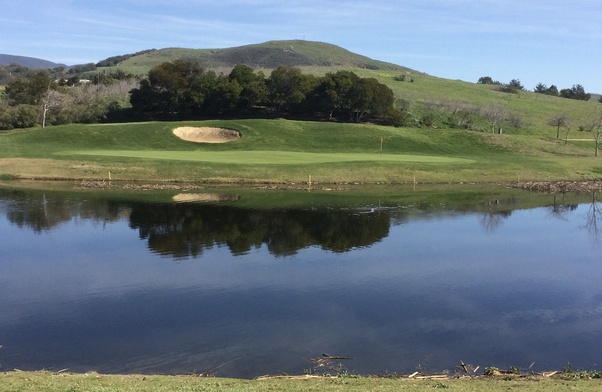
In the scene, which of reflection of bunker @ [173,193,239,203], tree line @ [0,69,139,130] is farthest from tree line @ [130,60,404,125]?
reflection of bunker @ [173,193,239,203]

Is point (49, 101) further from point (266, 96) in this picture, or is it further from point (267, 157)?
point (267, 157)

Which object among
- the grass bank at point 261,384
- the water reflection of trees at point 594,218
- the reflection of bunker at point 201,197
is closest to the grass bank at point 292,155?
the reflection of bunker at point 201,197

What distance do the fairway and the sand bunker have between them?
265 inches

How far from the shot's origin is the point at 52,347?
15336mm

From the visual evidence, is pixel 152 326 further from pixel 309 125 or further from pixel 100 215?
pixel 309 125

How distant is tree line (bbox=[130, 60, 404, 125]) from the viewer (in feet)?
258

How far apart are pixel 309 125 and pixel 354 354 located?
5710cm

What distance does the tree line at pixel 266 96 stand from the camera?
78.5 m

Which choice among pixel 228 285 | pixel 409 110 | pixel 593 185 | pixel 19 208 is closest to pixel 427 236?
pixel 228 285

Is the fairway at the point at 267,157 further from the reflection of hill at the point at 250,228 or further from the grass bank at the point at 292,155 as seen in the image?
the reflection of hill at the point at 250,228

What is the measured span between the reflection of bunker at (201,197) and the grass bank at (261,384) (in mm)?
25852

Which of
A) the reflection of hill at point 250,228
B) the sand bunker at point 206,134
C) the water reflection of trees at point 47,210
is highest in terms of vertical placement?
the sand bunker at point 206,134

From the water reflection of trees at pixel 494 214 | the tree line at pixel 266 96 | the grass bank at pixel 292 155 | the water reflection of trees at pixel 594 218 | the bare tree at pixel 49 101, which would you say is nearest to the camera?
the water reflection of trees at pixel 594 218

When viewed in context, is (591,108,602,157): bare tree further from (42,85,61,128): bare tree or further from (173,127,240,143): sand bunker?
(42,85,61,128): bare tree
